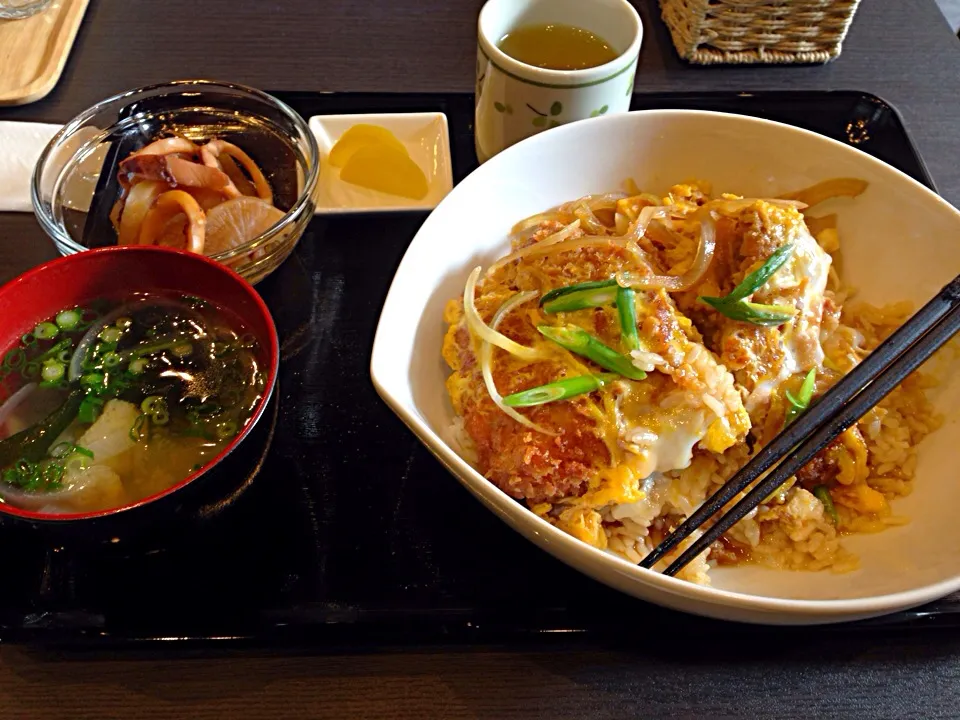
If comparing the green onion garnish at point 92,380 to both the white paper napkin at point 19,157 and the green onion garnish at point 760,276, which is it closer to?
the white paper napkin at point 19,157

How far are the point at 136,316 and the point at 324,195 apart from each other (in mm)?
656

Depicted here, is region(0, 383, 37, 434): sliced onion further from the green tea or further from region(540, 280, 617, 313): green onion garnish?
the green tea

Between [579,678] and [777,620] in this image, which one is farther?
[579,678]

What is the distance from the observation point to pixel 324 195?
6.21 ft

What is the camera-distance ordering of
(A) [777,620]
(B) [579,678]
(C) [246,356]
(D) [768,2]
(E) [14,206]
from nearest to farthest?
(A) [777,620] → (B) [579,678] → (C) [246,356] → (E) [14,206] → (D) [768,2]

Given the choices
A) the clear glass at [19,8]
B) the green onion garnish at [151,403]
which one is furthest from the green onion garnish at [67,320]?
the clear glass at [19,8]

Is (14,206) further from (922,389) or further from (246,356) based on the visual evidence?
(922,389)

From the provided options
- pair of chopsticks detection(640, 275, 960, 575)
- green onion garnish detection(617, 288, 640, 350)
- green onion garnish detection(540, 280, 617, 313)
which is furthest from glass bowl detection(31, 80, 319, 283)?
pair of chopsticks detection(640, 275, 960, 575)

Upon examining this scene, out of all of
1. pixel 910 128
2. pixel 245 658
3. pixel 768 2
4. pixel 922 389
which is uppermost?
pixel 768 2

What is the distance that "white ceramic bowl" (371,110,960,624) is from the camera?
106 centimetres

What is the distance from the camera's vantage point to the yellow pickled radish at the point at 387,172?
73.9 inches

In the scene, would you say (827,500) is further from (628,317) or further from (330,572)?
(330,572)

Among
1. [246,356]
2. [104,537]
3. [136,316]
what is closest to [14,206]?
[136,316]

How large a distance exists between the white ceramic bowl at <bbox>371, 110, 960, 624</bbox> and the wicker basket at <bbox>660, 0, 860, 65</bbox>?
2.71 feet
